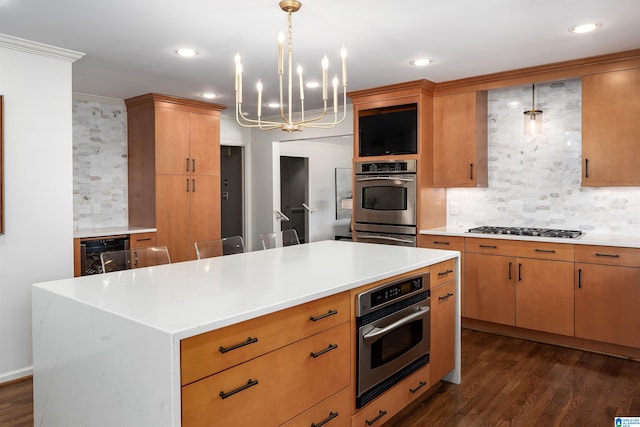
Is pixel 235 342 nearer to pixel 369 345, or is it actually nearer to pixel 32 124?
pixel 369 345

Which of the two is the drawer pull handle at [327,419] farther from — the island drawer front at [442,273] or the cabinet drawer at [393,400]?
the island drawer front at [442,273]

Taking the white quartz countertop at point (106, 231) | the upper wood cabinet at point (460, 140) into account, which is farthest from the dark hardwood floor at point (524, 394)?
the upper wood cabinet at point (460, 140)

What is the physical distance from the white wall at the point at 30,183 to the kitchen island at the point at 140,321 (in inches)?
57.2

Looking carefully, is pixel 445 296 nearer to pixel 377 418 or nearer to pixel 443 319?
pixel 443 319

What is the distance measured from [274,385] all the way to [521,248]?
2934 millimetres

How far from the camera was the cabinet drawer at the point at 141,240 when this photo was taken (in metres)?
4.85

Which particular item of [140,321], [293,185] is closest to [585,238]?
[140,321]

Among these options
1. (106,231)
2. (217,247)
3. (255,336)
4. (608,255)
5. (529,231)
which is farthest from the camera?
(106,231)

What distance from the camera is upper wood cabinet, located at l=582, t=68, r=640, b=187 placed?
366cm

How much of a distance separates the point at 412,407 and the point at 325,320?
115 centimetres

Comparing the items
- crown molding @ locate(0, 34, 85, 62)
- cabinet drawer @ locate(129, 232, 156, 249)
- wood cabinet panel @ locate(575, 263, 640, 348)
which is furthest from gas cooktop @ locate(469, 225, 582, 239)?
crown molding @ locate(0, 34, 85, 62)

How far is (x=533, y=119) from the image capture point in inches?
173

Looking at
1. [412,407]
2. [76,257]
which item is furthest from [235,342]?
[76,257]

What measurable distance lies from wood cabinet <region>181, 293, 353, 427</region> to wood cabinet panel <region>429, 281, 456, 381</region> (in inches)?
33.2
